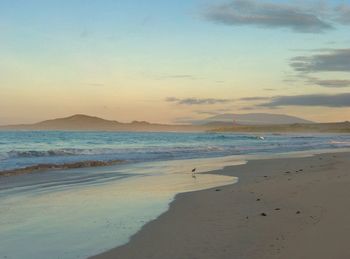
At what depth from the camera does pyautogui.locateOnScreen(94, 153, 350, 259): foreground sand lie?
5.33m

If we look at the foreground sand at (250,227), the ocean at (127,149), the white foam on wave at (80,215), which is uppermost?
the ocean at (127,149)

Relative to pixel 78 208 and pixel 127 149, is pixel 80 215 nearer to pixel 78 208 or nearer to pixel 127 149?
pixel 78 208

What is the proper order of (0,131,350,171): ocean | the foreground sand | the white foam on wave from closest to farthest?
the foreground sand, the white foam on wave, (0,131,350,171): ocean

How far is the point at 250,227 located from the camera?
660cm

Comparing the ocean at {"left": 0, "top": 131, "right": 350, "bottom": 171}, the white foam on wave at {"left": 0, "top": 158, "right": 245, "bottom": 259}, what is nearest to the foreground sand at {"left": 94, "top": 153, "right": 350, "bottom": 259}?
the white foam on wave at {"left": 0, "top": 158, "right": 245, "bottom": 259}

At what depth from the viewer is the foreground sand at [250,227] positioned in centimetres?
533

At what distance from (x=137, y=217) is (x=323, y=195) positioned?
13.3 feet

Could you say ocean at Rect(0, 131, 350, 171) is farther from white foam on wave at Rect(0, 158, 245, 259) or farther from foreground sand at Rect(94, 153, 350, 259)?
foreground sand at Rect(94, 153, 350, 259)

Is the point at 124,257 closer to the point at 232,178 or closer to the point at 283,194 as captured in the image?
the point at 283,194

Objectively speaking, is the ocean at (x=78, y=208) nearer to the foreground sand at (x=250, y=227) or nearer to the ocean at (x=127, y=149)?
the foreground sand at (x=250, y=227)

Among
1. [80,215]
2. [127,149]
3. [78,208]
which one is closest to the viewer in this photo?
[80,215]

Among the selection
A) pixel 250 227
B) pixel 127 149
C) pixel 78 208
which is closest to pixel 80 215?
pixel 78 208

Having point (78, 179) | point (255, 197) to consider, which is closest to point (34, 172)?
point (78, 179)

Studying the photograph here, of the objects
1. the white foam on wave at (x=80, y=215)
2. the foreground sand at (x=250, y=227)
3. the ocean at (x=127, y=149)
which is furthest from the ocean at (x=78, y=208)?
the ocean at (x=127, y=149)
